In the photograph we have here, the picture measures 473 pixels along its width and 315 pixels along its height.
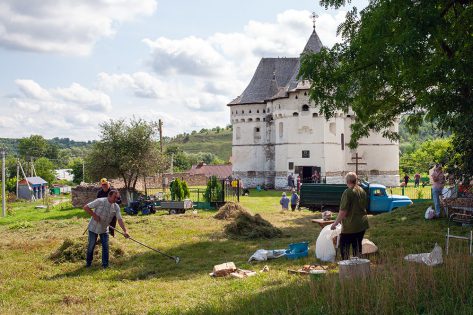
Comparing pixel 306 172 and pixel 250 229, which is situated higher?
pixel 306 172

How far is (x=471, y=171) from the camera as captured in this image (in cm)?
991

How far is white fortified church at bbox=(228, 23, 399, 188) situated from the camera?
151ft

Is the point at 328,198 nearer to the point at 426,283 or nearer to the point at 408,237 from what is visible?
the point at 408,237

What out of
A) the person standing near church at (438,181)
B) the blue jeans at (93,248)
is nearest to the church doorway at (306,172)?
the person standing near church at (438,181)

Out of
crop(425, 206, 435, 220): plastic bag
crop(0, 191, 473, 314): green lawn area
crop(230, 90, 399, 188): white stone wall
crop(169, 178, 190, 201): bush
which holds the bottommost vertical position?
crop(0, 191, 473, 314): green lawn area

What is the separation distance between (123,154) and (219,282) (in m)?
21.8

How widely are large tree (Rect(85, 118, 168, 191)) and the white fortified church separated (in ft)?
63.9

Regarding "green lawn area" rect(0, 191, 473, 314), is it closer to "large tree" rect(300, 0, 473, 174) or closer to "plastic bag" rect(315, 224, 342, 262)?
"plastic bag" rect(315, 224, 342, 262)

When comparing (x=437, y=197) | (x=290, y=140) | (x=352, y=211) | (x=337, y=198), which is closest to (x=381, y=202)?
(x=337, y=198)

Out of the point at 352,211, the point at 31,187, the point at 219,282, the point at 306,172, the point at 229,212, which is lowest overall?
the point at 219,282

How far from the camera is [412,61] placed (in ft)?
36.9

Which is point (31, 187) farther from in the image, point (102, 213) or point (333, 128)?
point (102, 213)

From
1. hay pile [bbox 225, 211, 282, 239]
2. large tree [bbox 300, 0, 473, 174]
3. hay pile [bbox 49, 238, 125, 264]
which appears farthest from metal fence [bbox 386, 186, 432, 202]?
hay pile [bbox 49, 238, 125, 264]

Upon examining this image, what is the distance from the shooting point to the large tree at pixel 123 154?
1163 inches
